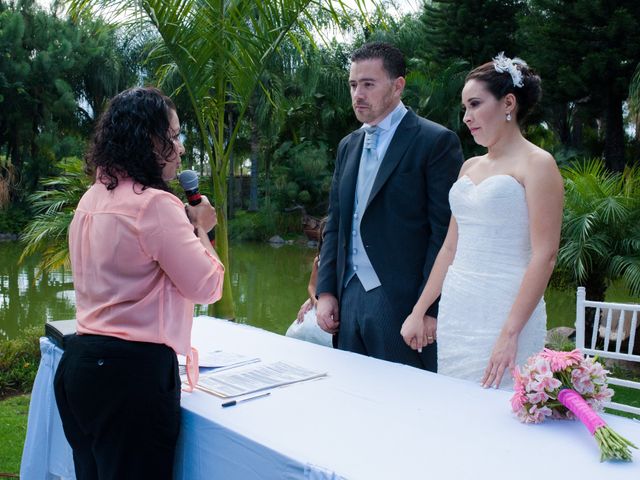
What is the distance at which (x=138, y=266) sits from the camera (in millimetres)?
1521

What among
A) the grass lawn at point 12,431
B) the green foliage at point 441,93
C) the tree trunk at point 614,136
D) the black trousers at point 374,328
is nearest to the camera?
the black trousers at point 374,328

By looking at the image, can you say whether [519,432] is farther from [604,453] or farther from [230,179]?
[230,179]

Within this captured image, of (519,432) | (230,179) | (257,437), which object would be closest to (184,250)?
(257,437)

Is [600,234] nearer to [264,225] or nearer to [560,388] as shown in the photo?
[560,388]

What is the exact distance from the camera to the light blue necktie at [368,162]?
2435 millimetres

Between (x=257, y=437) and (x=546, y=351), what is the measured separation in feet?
2.20

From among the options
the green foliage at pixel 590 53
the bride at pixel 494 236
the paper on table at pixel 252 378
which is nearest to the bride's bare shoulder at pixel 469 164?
the bride at pixel 494 236

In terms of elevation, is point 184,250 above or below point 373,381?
above

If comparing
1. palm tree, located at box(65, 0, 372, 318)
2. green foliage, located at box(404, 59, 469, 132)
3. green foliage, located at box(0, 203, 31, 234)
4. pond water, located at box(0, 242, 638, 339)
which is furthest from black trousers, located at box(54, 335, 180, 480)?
green foliage, located at box(0, 203, 31, 234)

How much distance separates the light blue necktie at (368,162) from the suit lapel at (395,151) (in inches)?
1.9

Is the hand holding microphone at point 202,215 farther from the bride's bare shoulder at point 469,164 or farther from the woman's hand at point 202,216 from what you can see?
the bride's bare shoulder at point 469,164

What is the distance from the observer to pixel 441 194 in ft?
7.67

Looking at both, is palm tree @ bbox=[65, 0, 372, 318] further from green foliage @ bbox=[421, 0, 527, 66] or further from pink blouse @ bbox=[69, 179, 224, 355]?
green foliage @ bbox=[421, 0, 527, 66]

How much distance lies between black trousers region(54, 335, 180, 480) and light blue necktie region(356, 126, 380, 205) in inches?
42.9
